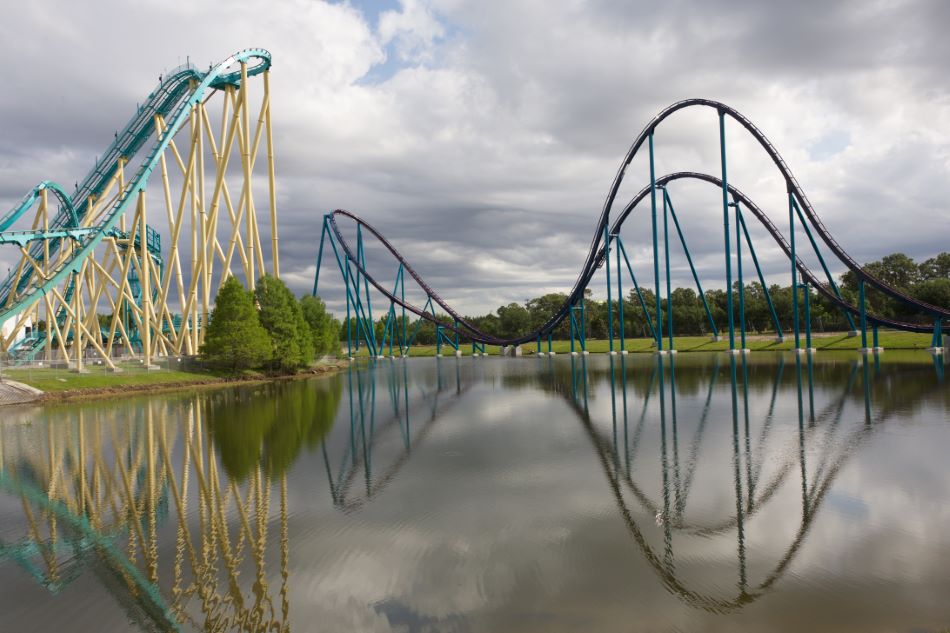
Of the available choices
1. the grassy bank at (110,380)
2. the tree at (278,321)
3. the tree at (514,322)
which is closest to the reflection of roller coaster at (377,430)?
the grassy bank at (110,380)

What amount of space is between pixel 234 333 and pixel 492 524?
30.6 meters

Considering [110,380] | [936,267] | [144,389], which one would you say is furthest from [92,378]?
[936,267]

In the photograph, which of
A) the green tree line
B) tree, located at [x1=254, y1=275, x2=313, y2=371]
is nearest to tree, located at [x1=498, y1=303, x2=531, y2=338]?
the green tree line

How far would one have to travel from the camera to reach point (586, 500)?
9.14 m

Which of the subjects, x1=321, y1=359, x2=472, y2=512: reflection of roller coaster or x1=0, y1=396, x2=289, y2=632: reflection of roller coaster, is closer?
x1=0, y1=396, x2=289, y2=632: reflection of roller coaster

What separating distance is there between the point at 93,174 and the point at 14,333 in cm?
1019

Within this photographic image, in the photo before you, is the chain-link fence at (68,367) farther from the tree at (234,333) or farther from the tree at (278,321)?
the tree at (278,321)

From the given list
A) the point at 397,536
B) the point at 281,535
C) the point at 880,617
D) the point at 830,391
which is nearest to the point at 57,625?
the point at 281,535

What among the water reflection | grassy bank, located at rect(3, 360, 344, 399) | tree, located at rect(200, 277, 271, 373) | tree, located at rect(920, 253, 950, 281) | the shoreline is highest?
tree, located at rect(920, 253, 950, 281)

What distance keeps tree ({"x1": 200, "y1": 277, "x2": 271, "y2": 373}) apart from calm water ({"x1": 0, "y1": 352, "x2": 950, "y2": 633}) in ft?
60.8

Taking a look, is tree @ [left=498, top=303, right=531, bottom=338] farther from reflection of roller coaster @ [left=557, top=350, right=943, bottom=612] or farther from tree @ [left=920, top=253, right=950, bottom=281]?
reflection of roller coaster @ [left=557, top=350, right=943, bottom=612]

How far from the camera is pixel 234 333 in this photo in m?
35.4

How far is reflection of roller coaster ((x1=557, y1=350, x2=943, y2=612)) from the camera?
21.3 feet

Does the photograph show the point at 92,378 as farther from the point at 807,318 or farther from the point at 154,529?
the point at 807,318
